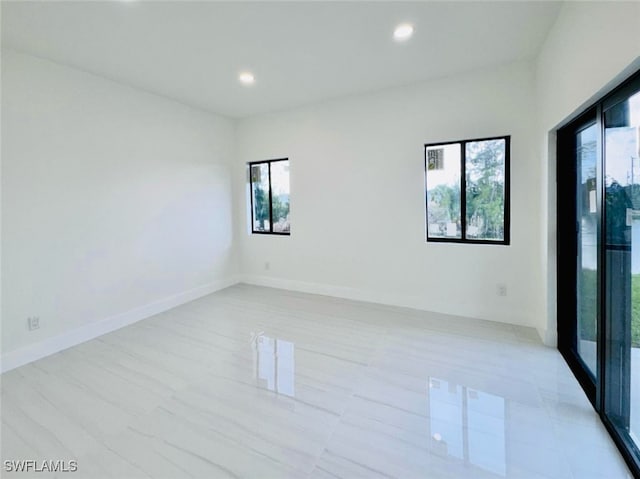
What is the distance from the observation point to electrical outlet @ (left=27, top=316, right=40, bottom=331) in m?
2.87

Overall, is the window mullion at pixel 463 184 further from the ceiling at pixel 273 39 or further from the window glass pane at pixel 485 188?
the ceiling at pixel 273 39

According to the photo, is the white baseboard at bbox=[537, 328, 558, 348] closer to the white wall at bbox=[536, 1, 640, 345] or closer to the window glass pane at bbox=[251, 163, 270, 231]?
the white wall at bbox=[536, 1, 640, 345]

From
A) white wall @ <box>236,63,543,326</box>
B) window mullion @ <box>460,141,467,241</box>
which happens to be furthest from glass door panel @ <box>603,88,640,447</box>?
window mullion @ <box>460,141,467,241</box>

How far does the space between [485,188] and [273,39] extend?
2761 mm

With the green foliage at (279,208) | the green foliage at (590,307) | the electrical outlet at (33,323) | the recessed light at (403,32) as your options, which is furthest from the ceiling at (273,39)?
the electrical outlet at (33,323)

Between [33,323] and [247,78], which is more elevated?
[247,78]

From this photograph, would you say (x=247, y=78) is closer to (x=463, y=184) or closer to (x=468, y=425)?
(x=463, y=184)

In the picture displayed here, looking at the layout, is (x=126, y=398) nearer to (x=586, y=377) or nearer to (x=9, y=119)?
(x=9, y=119)

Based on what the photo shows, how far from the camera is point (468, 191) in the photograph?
11.9ft

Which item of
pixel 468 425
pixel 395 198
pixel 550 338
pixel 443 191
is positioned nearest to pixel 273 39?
pixel 395 198

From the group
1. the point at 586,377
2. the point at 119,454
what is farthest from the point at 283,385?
the point at 586,377

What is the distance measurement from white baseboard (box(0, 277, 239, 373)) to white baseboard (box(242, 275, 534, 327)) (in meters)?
1.12

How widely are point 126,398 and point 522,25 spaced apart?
4.34m

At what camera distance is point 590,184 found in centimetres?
218
